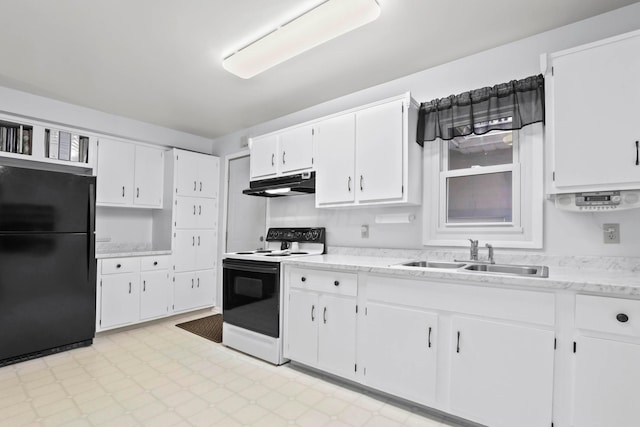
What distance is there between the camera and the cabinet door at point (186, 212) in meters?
4.16

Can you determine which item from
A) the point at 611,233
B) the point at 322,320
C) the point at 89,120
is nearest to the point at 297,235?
the point at 322,320

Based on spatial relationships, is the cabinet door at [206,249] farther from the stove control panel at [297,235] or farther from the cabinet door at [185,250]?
the stove control panel at [297,235]

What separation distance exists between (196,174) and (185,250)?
1058 millimetres

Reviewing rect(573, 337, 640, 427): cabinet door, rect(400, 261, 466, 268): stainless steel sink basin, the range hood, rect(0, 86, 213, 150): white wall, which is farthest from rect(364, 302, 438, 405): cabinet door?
rect(0, 86, 213, 150): white wall

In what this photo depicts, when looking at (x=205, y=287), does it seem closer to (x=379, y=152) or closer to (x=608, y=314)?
(x=379, y=152)

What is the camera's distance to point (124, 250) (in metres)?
4.07

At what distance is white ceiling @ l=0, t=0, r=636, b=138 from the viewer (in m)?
1.98

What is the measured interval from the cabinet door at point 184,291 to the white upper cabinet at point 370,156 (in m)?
2.34

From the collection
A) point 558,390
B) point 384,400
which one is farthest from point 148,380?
point 558,390

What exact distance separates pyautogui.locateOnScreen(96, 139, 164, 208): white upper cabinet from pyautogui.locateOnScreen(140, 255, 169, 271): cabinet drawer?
70cm

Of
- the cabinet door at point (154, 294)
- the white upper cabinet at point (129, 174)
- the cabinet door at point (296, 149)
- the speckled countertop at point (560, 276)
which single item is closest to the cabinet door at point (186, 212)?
the white upper cabinet at point (129, 174)

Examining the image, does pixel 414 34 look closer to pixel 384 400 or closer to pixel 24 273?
pixel 384 400

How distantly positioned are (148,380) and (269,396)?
1.01 m

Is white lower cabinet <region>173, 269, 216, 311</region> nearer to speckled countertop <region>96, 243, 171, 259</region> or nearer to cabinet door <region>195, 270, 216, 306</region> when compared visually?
cabinet door <region>195, 270, 216, 306</region>
